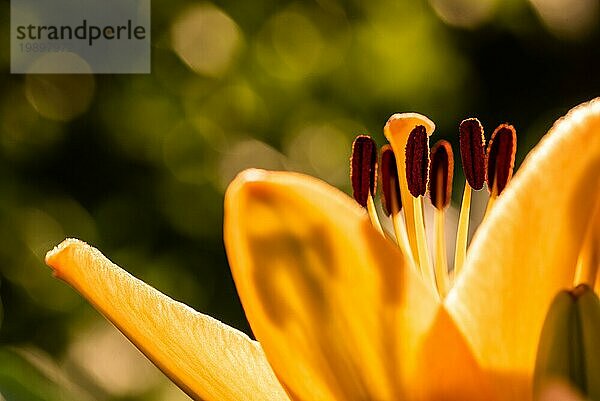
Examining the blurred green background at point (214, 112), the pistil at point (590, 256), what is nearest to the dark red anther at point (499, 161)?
the pistil at point (590, 256)

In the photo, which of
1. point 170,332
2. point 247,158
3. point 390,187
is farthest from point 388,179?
point 247,158

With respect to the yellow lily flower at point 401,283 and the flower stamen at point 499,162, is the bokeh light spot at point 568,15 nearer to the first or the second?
the flower stamen at point 499,162

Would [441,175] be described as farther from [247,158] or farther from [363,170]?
[247,158]

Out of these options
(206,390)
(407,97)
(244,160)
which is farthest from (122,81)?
(206,390)

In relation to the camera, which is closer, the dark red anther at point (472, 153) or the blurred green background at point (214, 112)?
the dark red anther at point (472, 153)

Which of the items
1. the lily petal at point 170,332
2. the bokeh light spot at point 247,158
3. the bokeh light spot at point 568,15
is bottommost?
the lily petal at point 170,332

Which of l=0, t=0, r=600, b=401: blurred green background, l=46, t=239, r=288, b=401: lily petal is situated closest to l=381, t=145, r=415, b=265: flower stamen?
l=46, t=239, r=288, b=401: lily petal
